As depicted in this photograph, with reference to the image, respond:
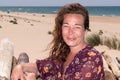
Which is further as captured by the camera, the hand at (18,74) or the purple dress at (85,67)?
the hand at (18,74)

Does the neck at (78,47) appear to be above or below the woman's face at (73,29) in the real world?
below

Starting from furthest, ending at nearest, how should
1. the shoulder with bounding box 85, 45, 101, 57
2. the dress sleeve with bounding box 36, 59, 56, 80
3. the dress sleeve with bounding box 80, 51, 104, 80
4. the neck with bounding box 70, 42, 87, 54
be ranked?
the dress sleeve with bounding box 36, 59, 56, 80 < the neck with bounding box 70, 42, 87, 54 < the shoulder with bounding box 85, 45, 101, 57 < the dress sleeve with bounding box 80, 51, 104, 80

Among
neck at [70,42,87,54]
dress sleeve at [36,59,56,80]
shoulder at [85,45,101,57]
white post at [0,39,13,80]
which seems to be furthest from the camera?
white post at [0,39,13,80]

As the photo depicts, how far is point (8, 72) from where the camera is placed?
487 centimetres

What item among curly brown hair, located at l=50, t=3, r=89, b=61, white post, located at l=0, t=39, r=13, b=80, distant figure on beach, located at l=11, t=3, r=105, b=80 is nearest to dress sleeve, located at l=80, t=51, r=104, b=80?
distant figure on beach, located at l=11, t=3, r=105, b=80

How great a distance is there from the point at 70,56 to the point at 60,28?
0.96 feet

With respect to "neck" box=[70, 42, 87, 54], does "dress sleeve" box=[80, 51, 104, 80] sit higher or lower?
lower

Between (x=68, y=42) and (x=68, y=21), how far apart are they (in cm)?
20

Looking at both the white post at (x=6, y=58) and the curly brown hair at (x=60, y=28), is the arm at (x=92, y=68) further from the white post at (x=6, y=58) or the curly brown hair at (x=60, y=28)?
the white post at (x=6, y=58)

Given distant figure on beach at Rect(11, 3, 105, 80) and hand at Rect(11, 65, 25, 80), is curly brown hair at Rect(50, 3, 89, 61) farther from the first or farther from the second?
hand at Rect(11, 65, 25, 80)

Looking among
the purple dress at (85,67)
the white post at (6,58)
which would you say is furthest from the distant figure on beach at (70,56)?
the white post at (6,58)

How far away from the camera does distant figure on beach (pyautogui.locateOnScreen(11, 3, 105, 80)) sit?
3503 millimetres

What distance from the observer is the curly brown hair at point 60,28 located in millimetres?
3654

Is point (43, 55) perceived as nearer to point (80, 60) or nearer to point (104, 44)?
point (104, 44)
